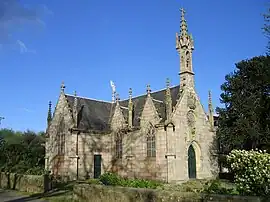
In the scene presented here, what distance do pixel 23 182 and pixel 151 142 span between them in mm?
12391

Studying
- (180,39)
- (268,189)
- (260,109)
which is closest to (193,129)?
(260,109)

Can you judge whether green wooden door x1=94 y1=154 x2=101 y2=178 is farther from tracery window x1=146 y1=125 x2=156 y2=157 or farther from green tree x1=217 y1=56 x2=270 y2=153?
green tree x1=217 y1=56 x2=270 y2=153

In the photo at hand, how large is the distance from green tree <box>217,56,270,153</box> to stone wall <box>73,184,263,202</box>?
740 inches

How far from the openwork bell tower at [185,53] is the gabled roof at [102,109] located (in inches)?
65.3

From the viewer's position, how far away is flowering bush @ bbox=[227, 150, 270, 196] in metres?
13.6

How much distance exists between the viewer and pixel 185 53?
105 ft

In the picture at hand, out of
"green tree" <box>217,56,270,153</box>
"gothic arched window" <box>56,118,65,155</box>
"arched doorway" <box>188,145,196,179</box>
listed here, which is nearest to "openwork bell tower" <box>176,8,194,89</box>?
"green tree" <box>217,56,270,153</box>

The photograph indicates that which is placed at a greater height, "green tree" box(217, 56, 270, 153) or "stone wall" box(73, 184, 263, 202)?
"green tree" box(217, 56, 270, 153)

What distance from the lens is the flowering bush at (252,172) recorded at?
44.8ft

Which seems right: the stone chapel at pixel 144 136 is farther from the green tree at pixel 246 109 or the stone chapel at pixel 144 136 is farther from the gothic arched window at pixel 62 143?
the green tree at pixel 246 109

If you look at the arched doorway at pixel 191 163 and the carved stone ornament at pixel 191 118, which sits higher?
the carved stone ornament at pixel 191 118

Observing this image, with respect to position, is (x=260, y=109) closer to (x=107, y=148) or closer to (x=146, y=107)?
(x=146, y=107)

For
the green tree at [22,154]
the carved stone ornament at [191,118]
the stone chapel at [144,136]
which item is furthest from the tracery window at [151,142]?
the green tree at [22,154]

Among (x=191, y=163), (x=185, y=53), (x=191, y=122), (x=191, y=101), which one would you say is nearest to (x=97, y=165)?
(x=191, y=163)
